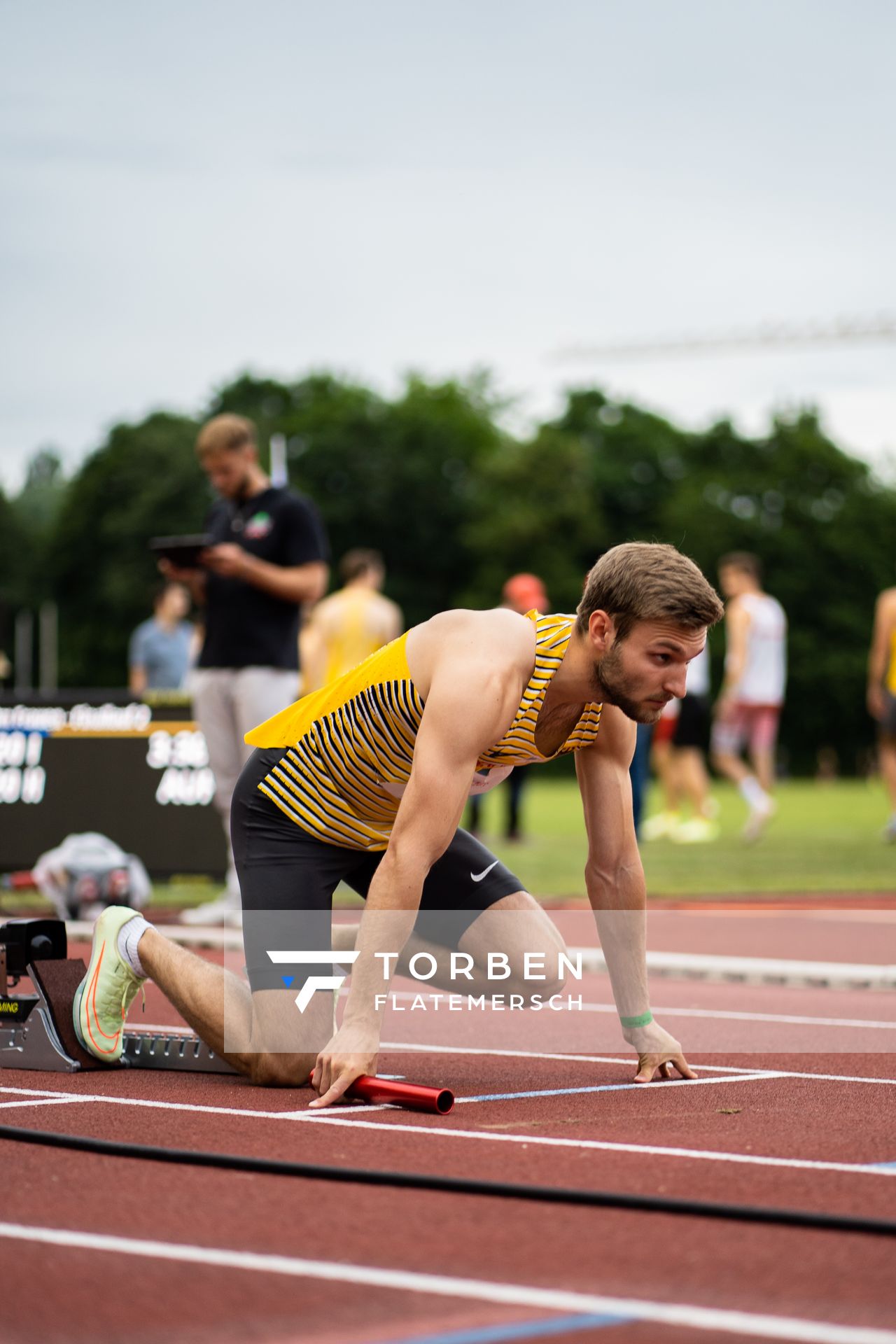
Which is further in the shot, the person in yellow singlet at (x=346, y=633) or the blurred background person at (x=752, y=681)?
the blurred background person at (x=752, y=681)

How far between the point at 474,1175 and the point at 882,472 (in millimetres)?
65044

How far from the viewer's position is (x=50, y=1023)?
554cm

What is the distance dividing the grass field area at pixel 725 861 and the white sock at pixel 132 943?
540cm

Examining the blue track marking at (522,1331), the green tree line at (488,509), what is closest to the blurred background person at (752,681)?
the blue track marking at (522,1331)

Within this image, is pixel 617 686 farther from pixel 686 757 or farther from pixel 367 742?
pixel 686 757

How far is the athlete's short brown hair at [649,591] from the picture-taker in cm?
464

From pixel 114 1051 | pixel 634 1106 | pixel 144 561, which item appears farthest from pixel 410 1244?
pixel 144 561

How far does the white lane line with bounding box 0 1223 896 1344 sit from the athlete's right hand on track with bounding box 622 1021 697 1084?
2.21m

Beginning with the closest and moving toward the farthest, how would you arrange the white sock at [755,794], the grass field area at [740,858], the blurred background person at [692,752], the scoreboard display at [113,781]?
the scoreboard display at [113,781], the grass field area at [740,858], the blurred background person at [692,752], the white sock at [755,794]

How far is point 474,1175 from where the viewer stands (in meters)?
4.00

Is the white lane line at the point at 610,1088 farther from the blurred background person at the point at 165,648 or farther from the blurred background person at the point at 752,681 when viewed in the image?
the blurred background person at the point at 752,681

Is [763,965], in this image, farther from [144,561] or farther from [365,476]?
[365,476]

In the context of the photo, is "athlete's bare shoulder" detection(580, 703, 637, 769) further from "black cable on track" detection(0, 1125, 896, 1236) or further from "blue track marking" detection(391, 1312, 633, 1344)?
"blue track marking" detection(391, 1312, 633, 1344)

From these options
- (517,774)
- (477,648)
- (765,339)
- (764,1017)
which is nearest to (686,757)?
A: (517,774)
